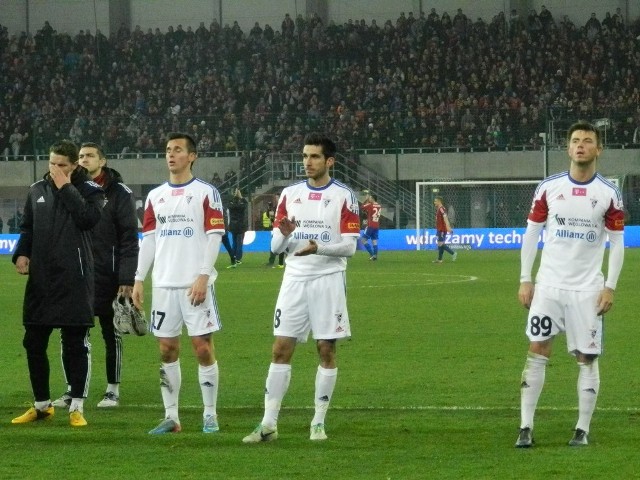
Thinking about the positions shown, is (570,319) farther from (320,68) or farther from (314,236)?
(320,68)

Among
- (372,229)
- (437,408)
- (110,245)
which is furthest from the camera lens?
(372,229)

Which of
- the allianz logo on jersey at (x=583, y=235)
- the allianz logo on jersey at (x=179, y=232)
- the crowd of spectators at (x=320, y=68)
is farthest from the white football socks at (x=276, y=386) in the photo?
the crowd of spectators at (x=320, y=68)

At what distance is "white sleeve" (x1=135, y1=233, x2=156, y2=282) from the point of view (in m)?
8.60

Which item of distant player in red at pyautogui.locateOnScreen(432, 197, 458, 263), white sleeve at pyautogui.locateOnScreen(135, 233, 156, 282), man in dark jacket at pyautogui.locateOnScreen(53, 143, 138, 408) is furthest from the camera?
distant player in red at pyautogui.locateOnScreen(432, 197, 458, 263)

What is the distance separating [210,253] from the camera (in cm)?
837

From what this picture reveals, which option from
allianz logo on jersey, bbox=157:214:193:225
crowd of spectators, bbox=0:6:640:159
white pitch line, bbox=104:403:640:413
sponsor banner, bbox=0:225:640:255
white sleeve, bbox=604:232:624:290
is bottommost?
sponsor banner, bbox=0:225:640:255

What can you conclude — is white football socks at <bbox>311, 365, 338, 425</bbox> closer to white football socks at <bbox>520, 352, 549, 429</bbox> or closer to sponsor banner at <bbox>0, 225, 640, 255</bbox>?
white football socks at <bbox>520, 352, 549, 429</bbox>

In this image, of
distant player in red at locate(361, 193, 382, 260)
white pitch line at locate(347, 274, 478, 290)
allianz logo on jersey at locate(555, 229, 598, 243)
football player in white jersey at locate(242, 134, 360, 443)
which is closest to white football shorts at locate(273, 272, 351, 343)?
football player in white jersey at locate(242, 134, 360, 443)

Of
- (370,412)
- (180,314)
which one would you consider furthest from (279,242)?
(370,412)

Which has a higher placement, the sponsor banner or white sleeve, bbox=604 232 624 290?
white sleeve, bbox=604 232 624 290

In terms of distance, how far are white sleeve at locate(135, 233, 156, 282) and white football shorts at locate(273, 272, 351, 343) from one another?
40.1 inches

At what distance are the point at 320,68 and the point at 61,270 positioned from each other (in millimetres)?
41317

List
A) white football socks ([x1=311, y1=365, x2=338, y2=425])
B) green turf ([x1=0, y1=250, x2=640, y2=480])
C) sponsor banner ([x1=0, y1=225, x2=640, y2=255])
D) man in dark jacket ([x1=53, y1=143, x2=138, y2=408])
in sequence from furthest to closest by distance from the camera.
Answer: sponsor banner ([x1=0, y1=225, x2=640, y2=255])
man in dark jacket ([x1=53, y1=143, x2=138, y2=408])
white football socks ([x1=311, y1=365, x2=338, y2=425])
green turf ([x1=0, y1=250, x2=640, y2=480])

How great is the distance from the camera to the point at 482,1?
49.4m
